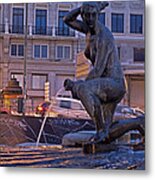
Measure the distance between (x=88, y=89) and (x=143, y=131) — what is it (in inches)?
17.9

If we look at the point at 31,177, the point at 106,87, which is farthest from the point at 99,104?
the point at 31,177

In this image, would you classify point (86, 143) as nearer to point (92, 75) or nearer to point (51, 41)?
point (92, 75)

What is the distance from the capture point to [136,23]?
309 cm

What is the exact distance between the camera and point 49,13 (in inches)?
127

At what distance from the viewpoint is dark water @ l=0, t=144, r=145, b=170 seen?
3.04m

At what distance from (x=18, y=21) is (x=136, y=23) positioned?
0.83m

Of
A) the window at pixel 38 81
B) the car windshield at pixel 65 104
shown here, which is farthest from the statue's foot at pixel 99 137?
the window at pixel 38 81

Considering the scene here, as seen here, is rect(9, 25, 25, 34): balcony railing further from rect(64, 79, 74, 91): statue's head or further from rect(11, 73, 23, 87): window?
rect(64, 79, 74, 91): statue's head

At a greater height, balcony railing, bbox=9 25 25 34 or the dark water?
balcony railing, bbox=9 25 25 34

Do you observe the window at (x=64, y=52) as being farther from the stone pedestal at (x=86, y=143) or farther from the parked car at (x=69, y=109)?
the stone pedestal at (x=86, y=143)

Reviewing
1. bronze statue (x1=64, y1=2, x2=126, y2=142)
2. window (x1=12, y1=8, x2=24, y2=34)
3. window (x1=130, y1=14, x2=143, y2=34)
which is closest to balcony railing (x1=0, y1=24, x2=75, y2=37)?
window (x1=12, y1=8, x2=24, y2=34)

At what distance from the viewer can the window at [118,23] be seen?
3.14 m

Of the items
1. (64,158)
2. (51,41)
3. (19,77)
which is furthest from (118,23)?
(64,158)

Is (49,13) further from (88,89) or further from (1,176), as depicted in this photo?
(1,176)
